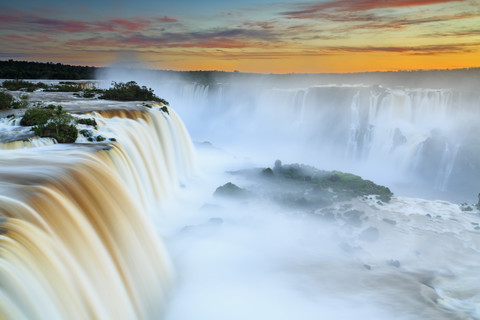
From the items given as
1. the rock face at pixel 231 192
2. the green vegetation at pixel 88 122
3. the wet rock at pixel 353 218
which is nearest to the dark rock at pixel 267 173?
the rock face at pixel 231 192

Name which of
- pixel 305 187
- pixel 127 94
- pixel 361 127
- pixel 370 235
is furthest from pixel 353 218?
pixel 361 127

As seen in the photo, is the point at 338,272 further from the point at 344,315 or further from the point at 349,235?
the point at 349,235

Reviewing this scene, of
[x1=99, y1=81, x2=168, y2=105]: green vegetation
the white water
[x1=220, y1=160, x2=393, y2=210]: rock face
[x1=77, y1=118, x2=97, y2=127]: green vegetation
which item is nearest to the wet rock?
[x1=220, y1=160, x2=393, y2=210]: rock face

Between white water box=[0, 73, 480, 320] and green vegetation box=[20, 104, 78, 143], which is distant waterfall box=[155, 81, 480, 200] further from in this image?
green vegetation box=[20, 104, 78, 143]

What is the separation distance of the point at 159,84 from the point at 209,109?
1211 cm

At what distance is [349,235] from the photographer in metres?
14.2

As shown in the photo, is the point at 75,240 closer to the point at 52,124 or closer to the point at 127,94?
the point at 52,124

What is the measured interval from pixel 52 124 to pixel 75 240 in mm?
6639

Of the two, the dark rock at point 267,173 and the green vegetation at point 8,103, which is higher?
the green vegetation at point 8,103

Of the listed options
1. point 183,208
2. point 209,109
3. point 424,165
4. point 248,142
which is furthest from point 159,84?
point 183,208

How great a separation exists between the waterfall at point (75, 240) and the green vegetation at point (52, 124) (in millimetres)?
1049

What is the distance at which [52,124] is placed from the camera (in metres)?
11.5

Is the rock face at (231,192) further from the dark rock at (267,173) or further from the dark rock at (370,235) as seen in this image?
the dark rock at (370,235)

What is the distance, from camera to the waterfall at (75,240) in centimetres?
472
